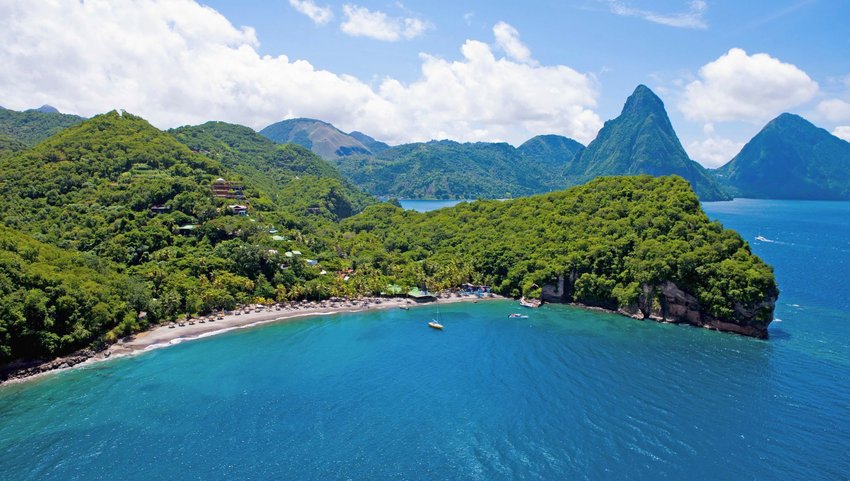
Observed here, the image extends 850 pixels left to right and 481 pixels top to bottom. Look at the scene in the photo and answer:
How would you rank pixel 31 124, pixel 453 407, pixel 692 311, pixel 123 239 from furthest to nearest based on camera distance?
1. pixel 31 124
2. pixel 123 239
3. pixel 692 311
4. pixel 453 407

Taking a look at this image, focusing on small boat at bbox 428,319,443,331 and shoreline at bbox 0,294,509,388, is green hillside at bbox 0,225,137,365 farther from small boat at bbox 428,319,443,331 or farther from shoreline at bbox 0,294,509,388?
small boat at bbox 428,319,443,331

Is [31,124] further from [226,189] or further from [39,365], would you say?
[39,365]

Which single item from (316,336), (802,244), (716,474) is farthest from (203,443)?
(802,244)

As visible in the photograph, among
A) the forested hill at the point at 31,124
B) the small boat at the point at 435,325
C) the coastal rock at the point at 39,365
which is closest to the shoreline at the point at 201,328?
the coastal rock at the point at 39,365

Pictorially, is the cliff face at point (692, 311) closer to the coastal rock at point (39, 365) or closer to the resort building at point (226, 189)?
the coastal rock at point (39, 365)

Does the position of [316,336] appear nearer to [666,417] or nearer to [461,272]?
[461,272]

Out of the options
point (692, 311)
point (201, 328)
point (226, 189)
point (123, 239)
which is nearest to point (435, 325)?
point (201, 328)

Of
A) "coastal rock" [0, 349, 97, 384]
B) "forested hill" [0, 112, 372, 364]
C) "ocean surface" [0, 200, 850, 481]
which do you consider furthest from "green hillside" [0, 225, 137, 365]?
"ocean surface" [0, 200, 850, 481]
